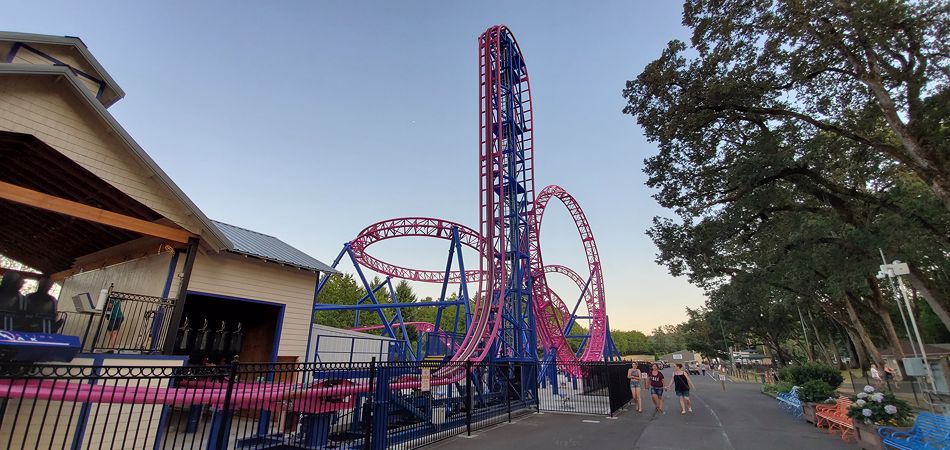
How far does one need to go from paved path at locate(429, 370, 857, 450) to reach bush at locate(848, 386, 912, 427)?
29.4 inches

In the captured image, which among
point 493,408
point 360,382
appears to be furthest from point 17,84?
point 493,408

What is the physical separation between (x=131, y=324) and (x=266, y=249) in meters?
3.70

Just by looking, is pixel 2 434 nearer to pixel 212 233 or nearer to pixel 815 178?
pixel 212 233

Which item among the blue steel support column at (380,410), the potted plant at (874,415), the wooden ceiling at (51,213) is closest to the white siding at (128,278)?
the wooden ceiling at (51,213)

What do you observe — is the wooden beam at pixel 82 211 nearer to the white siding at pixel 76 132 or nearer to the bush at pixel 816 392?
the white siding at pixel 76 132

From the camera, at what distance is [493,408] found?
479 inches

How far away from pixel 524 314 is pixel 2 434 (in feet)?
52.5

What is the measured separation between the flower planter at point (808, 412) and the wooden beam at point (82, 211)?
637 inches

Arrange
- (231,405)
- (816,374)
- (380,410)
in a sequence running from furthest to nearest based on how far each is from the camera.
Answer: (816,374), (380,410), (231,405)

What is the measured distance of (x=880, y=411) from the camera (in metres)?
8.05

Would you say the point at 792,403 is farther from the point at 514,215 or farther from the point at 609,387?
the point at 514,215

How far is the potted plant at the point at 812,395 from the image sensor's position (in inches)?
444

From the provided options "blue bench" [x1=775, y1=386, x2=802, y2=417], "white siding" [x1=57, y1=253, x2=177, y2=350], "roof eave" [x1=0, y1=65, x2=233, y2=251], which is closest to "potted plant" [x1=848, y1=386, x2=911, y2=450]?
"blue bench" [x1=775, y1=386, x2=802, y2=417]

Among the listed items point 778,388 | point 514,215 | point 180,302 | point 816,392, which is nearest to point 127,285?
point 180,302
